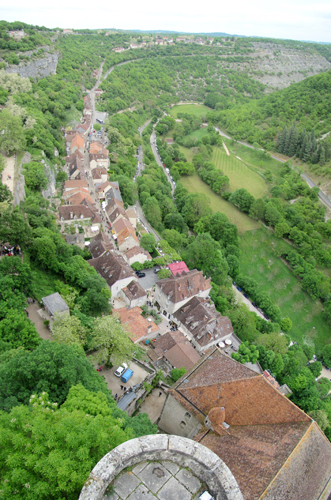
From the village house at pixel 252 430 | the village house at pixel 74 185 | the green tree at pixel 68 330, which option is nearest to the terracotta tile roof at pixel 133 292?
the green tree at pixel 68 330

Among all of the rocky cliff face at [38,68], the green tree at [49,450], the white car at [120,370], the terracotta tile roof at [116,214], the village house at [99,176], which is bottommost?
the white car at [120,370]

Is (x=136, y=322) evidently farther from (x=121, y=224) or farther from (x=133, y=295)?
(x=121, y=224)

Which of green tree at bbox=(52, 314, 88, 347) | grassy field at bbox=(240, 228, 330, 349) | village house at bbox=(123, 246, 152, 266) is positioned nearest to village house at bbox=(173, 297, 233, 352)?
village house at bbox=(123, 246, 152, 266)

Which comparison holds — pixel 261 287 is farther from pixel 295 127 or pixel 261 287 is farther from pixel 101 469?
pixel 295 127

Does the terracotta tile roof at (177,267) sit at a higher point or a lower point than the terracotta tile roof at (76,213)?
lower

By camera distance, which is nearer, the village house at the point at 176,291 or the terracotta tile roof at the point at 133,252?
the village house at the point at 176,291

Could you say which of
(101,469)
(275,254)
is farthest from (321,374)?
(101,469)

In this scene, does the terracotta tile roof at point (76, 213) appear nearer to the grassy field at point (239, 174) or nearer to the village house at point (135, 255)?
the village house at point (135, 255)
